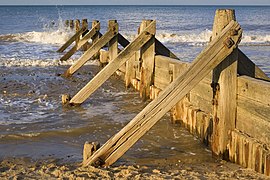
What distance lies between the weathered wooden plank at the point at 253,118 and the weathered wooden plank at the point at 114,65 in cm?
328

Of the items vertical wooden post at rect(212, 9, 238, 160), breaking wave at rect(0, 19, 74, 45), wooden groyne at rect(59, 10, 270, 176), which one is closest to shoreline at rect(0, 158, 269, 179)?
wooden groyne at rect(59, 10, 270, 176)

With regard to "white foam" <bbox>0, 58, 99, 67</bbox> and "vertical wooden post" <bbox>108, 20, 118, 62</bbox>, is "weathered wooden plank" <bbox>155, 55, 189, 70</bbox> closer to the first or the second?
"vertical wooden post" <bbox>108, 20, 118, 62</bbox>

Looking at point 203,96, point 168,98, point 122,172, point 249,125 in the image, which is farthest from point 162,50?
point 122,172

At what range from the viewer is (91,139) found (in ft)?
19.7

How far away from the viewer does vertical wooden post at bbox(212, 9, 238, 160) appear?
470 centimetres

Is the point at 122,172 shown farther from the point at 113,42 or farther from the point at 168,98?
the point at 113,42

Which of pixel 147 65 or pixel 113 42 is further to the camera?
pixel 113 42

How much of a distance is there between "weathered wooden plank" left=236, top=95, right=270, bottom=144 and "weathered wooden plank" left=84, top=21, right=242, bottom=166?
1.98 feet

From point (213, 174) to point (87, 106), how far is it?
13.4 ft

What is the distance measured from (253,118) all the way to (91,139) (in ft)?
8.08

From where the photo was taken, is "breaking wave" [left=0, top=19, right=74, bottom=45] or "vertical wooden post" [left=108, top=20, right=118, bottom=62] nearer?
"vertical wooden post" [left=108, top=20, right=118, bottom=62]

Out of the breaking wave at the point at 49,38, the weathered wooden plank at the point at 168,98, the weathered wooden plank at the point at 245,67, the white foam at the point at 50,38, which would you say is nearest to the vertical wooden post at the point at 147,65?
the weathered wooden plank at the point at 245,67

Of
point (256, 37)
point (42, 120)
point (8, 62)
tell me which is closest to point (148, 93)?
point (42, 120)

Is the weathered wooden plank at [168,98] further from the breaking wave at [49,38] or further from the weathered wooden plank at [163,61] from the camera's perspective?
the breaking wave at [49,38]
